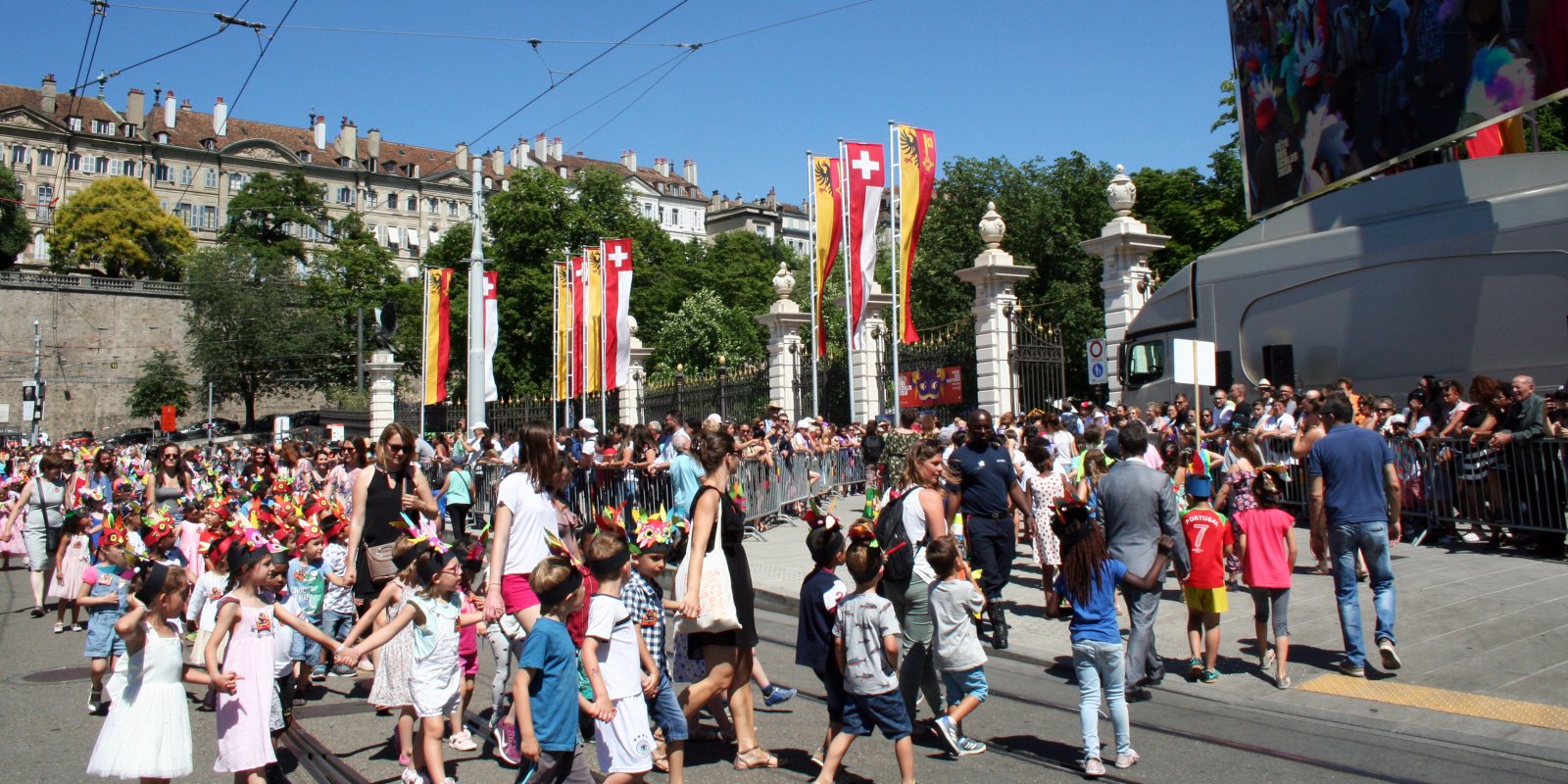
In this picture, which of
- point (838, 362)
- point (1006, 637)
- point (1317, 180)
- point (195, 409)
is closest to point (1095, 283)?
point (838, 362)

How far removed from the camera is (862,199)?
20.0 m

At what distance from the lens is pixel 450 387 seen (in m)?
66.0

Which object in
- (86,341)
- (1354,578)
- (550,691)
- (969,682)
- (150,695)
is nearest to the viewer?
(550,691)

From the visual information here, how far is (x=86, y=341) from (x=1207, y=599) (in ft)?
266

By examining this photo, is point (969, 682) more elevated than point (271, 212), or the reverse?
point (271, 212)

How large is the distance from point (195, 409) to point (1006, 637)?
73.0 meters

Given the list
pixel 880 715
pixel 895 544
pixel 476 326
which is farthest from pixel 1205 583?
pixel 476 326

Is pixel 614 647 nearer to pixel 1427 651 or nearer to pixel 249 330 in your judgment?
pixel 1427 651

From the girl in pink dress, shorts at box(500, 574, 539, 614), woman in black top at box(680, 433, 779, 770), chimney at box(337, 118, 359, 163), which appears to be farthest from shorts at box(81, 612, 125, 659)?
chimney at box(337, 118, 359, 163)

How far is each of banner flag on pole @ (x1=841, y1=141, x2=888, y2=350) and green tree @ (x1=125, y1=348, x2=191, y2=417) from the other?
6164 cm

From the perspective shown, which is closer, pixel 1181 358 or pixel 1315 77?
pixel 1181 358

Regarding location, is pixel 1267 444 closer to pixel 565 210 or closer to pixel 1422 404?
pixel 1422 404

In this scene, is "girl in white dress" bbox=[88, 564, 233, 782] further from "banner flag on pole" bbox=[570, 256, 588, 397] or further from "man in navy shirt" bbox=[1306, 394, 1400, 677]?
"banner flag on pole" bbox=[570, 256, 588, 397]

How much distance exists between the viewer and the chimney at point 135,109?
91812mm
